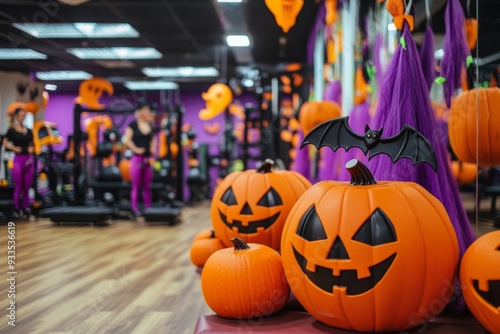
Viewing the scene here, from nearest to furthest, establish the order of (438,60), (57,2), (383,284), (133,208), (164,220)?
(383,284), (57,2), (438,60), (164,220), (133,208)

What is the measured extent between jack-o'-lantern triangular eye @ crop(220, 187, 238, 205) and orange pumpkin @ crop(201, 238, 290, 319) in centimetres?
56

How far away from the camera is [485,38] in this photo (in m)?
1.68

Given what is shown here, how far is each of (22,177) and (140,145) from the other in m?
4.47

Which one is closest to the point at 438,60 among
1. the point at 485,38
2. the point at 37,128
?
the point at 485,38

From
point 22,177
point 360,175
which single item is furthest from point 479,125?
point 22,177

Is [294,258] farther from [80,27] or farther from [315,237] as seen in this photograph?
[80,27]

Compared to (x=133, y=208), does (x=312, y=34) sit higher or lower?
higher

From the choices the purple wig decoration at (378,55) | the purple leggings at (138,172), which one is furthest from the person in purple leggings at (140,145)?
the purple wig decoration at (378,55)

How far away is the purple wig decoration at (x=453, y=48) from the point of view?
1.70 m

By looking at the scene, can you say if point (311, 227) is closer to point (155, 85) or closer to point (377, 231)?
point (377, 231)

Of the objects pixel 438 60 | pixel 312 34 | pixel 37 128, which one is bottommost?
pixel 37 128

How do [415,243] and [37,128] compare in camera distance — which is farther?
[37,128]

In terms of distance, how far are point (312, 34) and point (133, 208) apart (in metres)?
3.44

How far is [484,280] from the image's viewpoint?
118 cm
